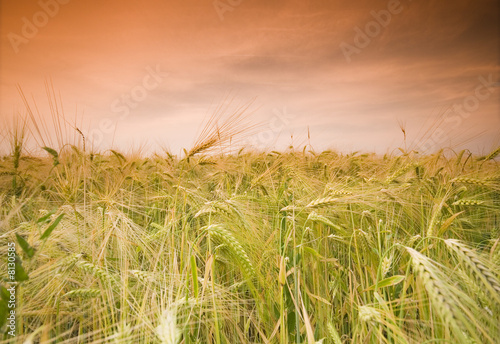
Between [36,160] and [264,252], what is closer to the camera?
[264,252]

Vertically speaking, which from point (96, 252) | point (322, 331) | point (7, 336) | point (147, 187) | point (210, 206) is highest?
point (147, 187)

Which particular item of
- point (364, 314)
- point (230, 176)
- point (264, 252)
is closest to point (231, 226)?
point (264, 252)

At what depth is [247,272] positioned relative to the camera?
3.20ft

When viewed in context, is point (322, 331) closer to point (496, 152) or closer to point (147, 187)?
point (147, 187)

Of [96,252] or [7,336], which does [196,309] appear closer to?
[7,336]

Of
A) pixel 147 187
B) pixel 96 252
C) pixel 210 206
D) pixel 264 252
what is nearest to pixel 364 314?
pixel 264 252

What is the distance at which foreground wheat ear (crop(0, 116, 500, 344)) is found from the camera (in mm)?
817

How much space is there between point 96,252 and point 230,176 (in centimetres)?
169

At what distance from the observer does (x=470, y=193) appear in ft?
8.59

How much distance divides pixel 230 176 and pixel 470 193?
239 centimetres

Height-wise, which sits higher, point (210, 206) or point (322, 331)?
point (210, 206)

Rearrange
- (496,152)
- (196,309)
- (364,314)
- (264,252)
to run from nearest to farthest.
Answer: (364,314)
(196,309)
(264,252)
(496,152)

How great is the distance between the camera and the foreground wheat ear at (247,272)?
817mm

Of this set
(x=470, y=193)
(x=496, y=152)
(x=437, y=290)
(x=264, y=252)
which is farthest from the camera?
(x=470, y=193)
